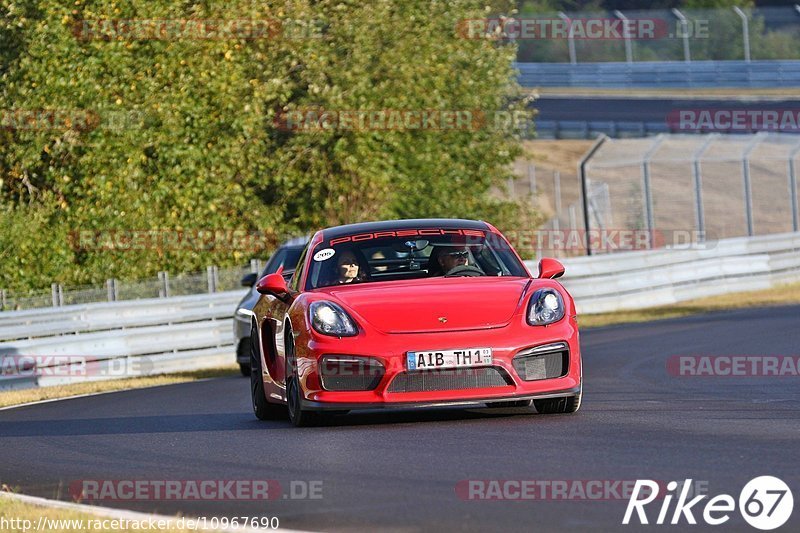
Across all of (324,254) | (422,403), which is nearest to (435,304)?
(422,403)

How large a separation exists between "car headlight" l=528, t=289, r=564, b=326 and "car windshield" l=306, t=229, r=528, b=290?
2.29 ft

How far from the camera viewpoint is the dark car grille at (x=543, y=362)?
9.77 m

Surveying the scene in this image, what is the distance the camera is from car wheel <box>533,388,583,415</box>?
10340 millimetres

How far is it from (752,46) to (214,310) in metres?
29.1

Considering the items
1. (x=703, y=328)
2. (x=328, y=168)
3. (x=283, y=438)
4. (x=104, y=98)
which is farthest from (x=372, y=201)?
(x=283, y=438)

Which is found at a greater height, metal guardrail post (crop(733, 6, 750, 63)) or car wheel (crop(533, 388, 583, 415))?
metal guardrail post (crop(733, 6, 750, 63))

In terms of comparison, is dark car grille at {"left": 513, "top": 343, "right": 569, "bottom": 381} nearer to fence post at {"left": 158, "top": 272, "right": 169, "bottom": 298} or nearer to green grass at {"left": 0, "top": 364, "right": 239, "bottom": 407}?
green grass at {"left": 0, "top": 364, "right": 239, "bottom": 407}

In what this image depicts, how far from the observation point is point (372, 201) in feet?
97.0

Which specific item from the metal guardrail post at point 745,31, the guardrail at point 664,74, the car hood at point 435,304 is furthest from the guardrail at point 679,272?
the guardrail at point 664,74

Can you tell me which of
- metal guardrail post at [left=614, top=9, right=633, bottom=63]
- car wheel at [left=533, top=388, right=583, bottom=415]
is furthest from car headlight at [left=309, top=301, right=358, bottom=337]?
metal guardrail post at [left=614, top=9, right=633, bottom=63]

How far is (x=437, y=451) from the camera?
8664 millimetres

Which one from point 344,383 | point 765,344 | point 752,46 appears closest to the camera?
point 344,383

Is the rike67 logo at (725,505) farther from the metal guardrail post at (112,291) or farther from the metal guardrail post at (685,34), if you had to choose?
the metal guardrail post at (685,34)

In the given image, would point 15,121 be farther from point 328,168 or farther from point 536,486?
point 536,486
